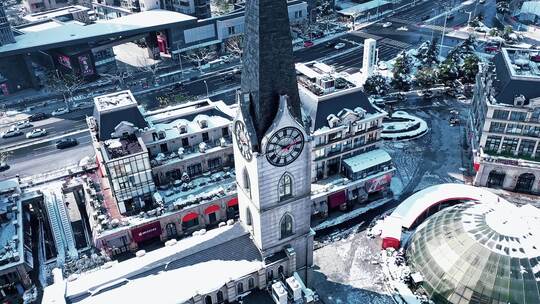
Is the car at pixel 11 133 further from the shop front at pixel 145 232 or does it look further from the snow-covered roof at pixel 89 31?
the shop front at pixel 145 232

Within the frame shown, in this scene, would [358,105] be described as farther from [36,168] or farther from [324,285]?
[36,168]

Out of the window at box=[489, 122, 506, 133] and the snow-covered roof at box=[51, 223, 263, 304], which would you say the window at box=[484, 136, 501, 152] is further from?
the snow-covered roof at box=[51, 223, 263, 304]

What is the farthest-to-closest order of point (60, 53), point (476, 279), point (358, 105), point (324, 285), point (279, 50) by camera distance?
point (60, 53), point (358, 105), point (324, 285), point (476, 279), point (279, 50)

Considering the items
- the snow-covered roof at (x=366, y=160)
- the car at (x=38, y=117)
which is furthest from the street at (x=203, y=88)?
the snow-covered roof at (x=366, y=160)

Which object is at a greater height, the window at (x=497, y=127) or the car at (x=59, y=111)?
the window at (x=497, y=127)

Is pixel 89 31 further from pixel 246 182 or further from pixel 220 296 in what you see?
pixel 220 296

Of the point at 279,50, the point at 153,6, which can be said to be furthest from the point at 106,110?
the point at 153,6
